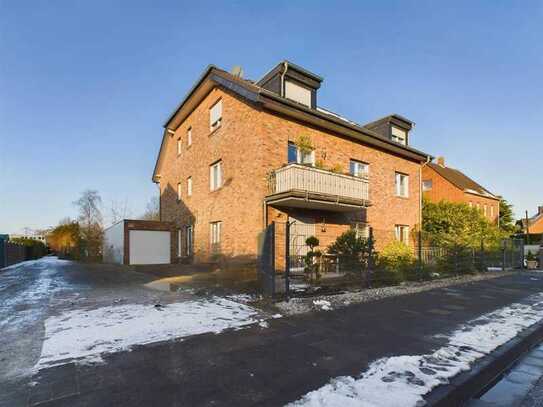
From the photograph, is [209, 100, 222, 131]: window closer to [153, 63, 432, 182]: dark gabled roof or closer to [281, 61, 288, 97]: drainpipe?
[153, 63, 432, 182]: dark gabled roof

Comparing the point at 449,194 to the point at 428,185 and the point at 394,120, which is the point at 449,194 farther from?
the point at 394,120

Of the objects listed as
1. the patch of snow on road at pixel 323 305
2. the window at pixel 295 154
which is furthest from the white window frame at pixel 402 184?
the patch of snow on road at pixel 323 305

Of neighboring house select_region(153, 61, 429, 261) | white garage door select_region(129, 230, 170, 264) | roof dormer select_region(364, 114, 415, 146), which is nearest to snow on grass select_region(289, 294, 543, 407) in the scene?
neighboring house select_region(153, 61, 429, 261)

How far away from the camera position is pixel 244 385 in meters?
3.01

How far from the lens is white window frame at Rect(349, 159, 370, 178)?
1503cm

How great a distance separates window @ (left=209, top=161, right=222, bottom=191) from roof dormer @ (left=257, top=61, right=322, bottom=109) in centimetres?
413

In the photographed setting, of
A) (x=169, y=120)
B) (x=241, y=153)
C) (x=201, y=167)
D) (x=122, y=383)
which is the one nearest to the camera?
(x=122, y=383)

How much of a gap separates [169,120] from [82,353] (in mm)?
17358

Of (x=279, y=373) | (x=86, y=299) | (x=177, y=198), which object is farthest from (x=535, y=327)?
(x=177, y=198)

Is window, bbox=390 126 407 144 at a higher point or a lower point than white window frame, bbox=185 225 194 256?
higher

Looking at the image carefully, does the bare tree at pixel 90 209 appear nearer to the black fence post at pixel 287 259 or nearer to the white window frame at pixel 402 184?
the white window frame at pixel 402 184

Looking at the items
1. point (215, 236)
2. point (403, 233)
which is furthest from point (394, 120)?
point (215, 236)

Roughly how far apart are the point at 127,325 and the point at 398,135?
1780cm

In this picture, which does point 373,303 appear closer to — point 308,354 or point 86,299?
point 308,354
